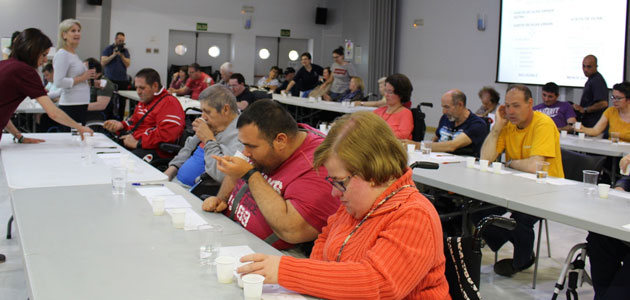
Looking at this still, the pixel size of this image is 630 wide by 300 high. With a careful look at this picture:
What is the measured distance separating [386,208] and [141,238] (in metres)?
0.95

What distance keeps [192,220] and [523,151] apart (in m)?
2.61

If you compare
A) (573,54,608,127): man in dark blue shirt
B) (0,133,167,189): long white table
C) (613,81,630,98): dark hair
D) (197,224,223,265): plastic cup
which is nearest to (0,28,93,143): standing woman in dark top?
(0,133,167,189): long white table

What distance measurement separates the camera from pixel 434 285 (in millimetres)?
1582

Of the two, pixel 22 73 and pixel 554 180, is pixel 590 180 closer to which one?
pixel 554 180

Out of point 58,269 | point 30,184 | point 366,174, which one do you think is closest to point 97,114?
point 30,184

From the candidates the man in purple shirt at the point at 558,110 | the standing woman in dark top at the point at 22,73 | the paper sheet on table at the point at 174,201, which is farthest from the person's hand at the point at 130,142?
the man in purple shirt at the point at 558,110

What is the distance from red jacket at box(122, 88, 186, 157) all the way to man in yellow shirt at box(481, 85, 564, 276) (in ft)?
8.32

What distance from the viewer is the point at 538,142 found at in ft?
12.5

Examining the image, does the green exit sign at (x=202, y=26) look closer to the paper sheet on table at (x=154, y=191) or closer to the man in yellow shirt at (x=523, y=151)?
the man in yellow shirt at (x=523, y=151)

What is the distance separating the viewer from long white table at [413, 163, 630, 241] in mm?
2553

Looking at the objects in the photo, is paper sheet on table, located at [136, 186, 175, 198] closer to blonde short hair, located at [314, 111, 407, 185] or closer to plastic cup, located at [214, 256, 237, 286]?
plastic cup, located at [214, 256, 237, 286]

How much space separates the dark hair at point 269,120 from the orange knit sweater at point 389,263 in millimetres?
769

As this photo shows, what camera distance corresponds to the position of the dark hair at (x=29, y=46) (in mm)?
3881

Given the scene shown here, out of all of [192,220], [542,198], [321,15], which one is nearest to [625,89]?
[542,198]
